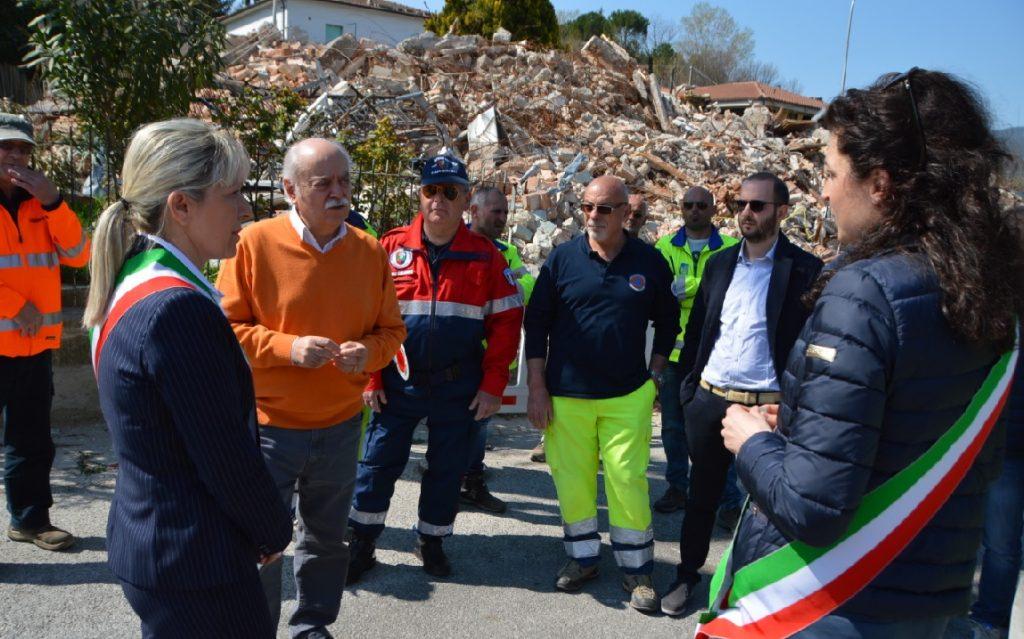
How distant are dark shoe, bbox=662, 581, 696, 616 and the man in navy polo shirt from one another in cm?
8

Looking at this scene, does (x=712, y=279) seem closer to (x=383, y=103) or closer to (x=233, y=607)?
(x=233, y=607)

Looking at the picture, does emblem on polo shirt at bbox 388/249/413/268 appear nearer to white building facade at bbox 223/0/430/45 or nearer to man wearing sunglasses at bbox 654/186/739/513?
man wearing sunglasses at bbox 654/186/739/513

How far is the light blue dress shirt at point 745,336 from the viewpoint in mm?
3578

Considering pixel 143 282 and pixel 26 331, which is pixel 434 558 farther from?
pixel 143 282

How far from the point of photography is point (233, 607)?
1.74m

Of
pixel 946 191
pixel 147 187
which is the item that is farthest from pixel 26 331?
pixel 946 191

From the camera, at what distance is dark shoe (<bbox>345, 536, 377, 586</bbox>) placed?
151 inches

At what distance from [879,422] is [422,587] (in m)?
2.88

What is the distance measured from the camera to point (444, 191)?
384 cm

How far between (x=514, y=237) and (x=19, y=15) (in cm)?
1330

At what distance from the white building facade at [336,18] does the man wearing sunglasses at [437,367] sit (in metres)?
32.8

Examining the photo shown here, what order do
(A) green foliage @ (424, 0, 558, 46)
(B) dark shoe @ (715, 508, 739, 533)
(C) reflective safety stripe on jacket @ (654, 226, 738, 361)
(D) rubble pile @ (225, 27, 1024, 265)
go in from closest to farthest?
(B) dark shoe @ (715, 508, 739, 533), (C) reflective safety stripe on jacket @ (654, 226, 738, 361), (D) rubble pile @ (225, 27, 1024, 265), (A) green foliage @ (424, 0, 558, 46)

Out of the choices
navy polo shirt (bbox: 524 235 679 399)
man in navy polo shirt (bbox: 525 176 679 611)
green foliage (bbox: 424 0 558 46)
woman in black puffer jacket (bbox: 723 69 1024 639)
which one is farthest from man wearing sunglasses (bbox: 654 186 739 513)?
green foliage (bbox: 424 0 558 46)

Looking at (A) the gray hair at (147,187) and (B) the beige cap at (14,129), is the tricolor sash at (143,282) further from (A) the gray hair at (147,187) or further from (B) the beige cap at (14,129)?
(B) the beige cap at (14,129)
